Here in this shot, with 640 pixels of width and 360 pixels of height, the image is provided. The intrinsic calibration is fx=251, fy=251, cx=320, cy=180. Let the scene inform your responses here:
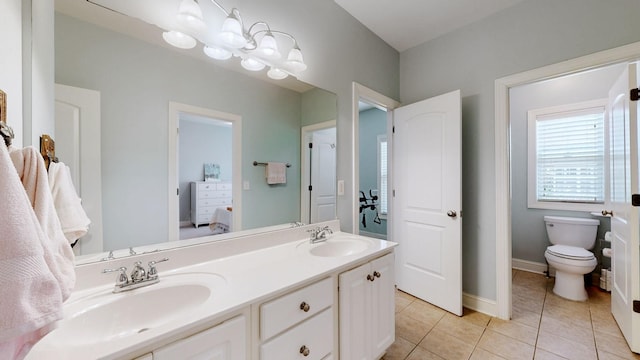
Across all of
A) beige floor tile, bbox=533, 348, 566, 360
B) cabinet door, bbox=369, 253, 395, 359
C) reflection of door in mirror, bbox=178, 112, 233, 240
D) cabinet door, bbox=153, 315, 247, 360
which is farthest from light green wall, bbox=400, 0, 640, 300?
cabinet door, bbox=153, 315, 247, 360

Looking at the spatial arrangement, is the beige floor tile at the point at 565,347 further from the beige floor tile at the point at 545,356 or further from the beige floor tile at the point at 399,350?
the beige floor tile at the point at 399,350

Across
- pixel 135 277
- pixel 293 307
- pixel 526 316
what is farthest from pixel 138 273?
pixel 526 316

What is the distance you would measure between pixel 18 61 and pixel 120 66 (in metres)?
0.39

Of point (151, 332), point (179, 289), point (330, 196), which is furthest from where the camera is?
point (330, 196)

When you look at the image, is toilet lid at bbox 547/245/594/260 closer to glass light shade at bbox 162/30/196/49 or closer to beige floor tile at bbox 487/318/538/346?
beige floor tile at bbox 487/318/538/346

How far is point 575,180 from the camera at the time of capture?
2.88 m

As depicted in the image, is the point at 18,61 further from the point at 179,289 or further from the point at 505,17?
the point at 505,17

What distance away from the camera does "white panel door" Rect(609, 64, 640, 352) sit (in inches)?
64.2

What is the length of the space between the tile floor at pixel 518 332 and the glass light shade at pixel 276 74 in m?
2.00

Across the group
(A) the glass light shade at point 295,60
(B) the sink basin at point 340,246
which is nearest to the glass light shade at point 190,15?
(A) the glass light shade at point 295,60

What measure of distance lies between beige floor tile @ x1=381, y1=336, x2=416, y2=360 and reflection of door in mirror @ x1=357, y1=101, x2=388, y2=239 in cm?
250

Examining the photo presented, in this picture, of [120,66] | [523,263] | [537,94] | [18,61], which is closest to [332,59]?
[120,66]

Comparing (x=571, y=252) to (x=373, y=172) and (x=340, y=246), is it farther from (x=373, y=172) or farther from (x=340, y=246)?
(x=373, y=172)

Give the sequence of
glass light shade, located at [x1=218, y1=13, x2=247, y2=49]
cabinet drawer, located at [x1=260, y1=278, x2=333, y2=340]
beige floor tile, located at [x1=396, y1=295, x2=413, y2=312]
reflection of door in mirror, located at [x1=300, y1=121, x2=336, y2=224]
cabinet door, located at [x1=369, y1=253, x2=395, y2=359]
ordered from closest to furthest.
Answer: cabinet drawer, located at [x1=260, y1=278, x2=333, y2=340]
glass light shade, located at [x1=218, y1=13, x2=247, y2=49]
cabinet door, located at [x1=369, y1=253, x2=395, y2=359]
reflection of door in mirror, located at [x1=300, y1=121, x2=336, y2=224]
beige floor tile, located at [x1=396, y1=295, x2=413, y2=312]
